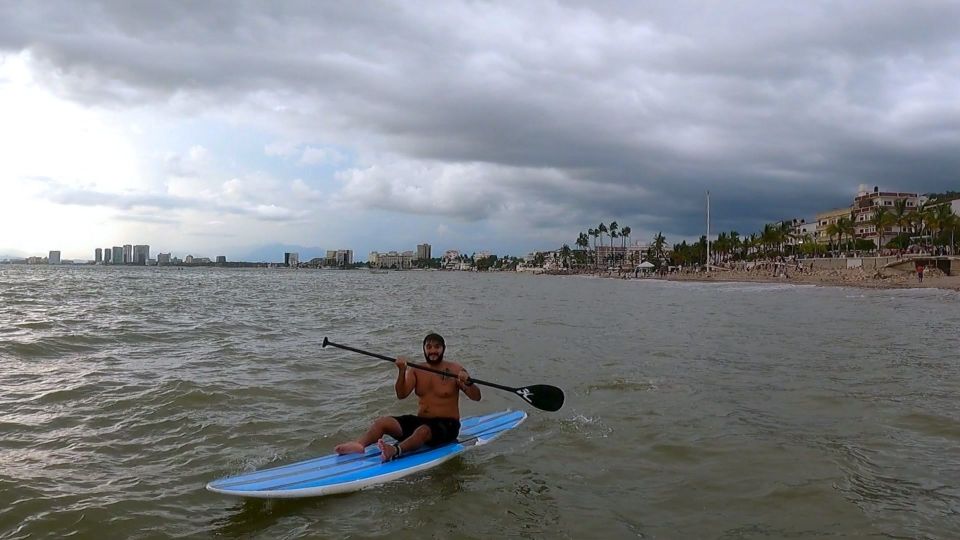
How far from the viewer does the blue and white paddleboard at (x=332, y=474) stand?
233 inches

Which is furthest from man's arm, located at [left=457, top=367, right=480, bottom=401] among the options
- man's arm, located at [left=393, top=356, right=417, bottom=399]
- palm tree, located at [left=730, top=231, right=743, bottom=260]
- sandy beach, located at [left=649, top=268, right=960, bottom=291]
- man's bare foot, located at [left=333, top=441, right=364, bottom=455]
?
palm tree, located at [left=730, top=231, right=743, bottom=260]

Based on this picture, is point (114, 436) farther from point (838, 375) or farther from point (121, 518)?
point (838, 375)

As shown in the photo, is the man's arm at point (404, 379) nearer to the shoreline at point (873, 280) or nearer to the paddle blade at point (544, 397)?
the paddle blade at point (544, 397)

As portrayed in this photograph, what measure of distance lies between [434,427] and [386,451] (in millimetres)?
864

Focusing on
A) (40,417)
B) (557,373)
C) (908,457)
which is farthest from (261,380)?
(908,457)

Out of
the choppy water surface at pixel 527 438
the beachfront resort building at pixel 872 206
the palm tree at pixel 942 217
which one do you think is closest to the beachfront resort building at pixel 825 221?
the beachfront resort building at pixel 872 206

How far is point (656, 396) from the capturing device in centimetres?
1109

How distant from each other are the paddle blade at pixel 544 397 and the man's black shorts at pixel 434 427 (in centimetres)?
138

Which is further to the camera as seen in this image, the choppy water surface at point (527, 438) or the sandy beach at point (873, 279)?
the sandy beach at point (873, 279)

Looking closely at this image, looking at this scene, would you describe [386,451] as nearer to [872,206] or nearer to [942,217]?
[942,217]

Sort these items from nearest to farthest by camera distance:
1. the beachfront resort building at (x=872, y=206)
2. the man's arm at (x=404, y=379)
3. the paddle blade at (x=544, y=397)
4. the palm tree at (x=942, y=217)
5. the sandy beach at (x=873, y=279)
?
the man's arm at (x=404, y=379)
the paddle blade at (x=544, y=397)
the sandy beach at (x=873, y=279)
the palm tree at (x=942, y=217)
the beachfront resort building at (x=872, y=206)

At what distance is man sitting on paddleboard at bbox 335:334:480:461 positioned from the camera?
731cm

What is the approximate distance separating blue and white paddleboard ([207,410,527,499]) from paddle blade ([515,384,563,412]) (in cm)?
123

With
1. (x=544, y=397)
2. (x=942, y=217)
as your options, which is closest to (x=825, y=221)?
(x=942, y=217)
